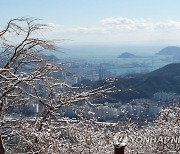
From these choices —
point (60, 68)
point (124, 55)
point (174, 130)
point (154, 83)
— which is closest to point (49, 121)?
point (60, 68)

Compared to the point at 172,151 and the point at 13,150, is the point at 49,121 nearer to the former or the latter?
the point at 13,150

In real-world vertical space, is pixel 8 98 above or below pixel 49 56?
below

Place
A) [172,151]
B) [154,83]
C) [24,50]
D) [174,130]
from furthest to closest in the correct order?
[154,83], [174,130], [172,151], [24,50]

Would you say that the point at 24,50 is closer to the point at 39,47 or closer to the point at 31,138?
the point at 39,47

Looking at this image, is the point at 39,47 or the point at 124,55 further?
the point at 124,55

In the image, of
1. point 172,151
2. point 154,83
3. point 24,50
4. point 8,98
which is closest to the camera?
point 24,50

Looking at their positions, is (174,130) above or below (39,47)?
below

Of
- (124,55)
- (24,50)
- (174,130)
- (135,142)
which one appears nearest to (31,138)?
(24,50)

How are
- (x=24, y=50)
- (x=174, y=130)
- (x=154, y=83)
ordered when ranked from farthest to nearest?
1. (x=154, y=83)
2. (x=174, y=130)
3. (x=24, y=50)

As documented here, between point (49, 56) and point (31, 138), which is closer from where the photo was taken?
point (31, 138)
